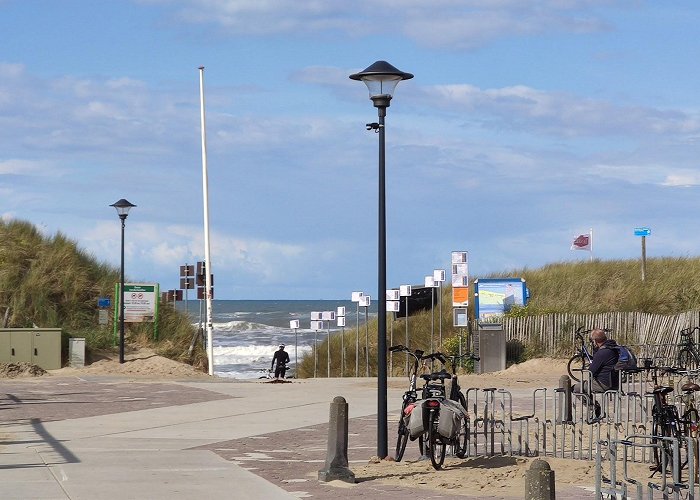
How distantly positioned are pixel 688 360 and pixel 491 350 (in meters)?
6.48

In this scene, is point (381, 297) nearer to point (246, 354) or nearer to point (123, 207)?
point (123, 207)

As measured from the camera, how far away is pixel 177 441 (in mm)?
15875

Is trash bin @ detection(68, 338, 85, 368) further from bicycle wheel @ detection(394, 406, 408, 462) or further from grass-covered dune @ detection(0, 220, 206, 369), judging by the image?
bicycle wheel @ detection(394, 406, 408, 462)

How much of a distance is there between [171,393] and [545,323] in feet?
46.4

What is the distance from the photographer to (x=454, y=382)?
14.1 m

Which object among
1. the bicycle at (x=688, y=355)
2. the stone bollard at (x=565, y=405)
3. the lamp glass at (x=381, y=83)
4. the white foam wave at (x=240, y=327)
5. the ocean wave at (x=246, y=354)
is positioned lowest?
the ocean wave at (x=246, y=354)

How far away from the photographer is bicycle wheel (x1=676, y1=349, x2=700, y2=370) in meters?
28.0

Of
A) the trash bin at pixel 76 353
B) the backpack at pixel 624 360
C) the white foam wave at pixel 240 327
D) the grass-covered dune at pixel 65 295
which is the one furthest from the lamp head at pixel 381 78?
the white foam wave at pixel 240 327

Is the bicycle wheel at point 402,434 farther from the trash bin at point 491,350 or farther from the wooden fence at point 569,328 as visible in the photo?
the wooden fence at point 569,328

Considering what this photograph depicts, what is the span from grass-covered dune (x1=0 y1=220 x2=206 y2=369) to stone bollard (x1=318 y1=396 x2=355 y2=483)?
2269 cm

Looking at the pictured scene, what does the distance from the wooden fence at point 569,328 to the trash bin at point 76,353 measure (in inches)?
485

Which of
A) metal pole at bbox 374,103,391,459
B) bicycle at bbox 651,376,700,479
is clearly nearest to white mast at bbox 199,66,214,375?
metal pole at bbox 374,103,391,459

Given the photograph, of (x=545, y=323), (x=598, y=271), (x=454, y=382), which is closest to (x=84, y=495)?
(x=454, y=382)

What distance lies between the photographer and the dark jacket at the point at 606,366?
18094mm
